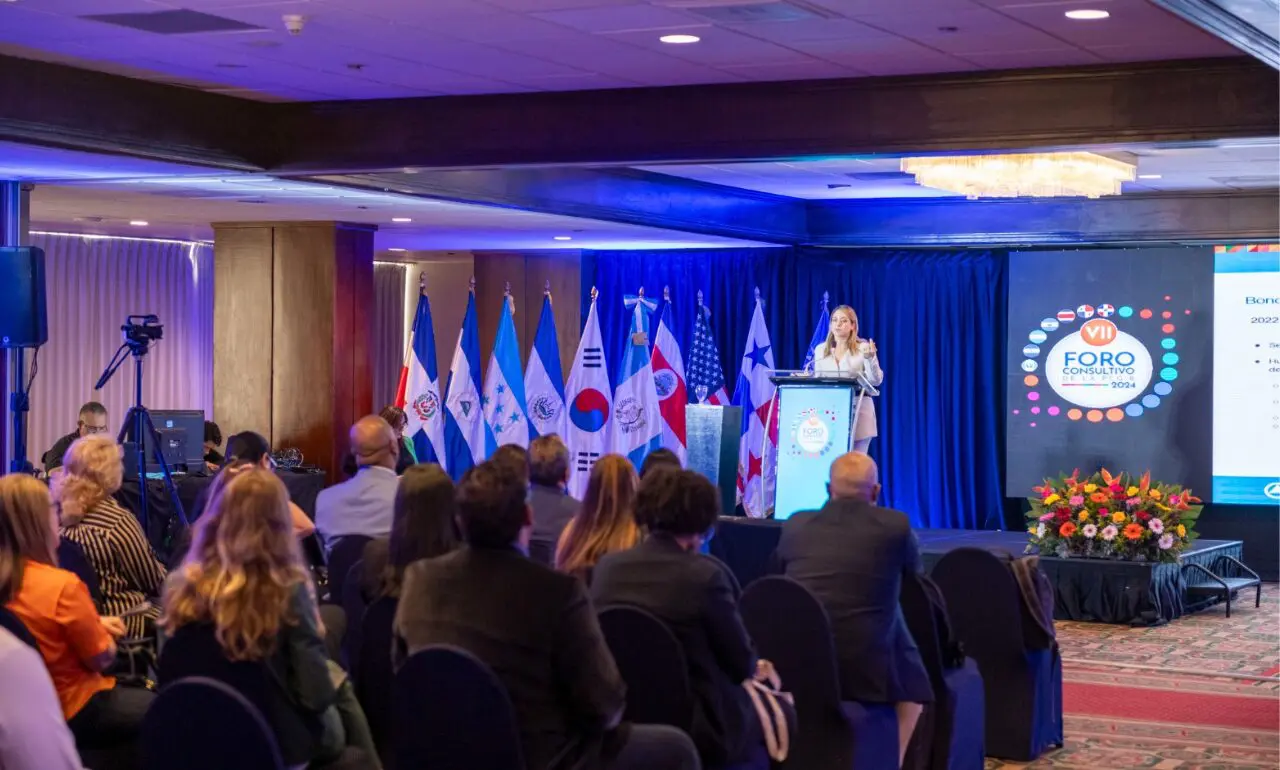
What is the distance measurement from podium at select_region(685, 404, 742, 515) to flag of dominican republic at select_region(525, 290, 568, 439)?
2144 millimetres

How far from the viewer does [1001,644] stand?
651cm

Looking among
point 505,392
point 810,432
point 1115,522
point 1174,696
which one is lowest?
point 1174,696

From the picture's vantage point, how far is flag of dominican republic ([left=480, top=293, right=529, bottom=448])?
1444 cm

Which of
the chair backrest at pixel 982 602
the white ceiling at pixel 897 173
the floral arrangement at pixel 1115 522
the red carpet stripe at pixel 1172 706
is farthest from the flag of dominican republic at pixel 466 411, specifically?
the chair backrest at pixel 982 602

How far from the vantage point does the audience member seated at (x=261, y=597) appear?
3.54m

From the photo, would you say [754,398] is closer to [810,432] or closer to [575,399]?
[575,399]

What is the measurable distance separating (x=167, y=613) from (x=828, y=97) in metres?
5.14

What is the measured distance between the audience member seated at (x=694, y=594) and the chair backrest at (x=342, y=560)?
5.01ft

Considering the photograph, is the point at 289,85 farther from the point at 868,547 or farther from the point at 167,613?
the point at 167,613

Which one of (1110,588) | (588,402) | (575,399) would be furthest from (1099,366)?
(575,399)

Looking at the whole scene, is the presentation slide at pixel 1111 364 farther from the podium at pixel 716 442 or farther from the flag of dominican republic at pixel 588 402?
the flag of dominican republic at pixel 588 402

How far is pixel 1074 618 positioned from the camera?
1046 cm

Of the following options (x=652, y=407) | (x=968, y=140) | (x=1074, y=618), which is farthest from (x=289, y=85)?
(x=652, y=407)

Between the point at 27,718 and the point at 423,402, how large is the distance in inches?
469
